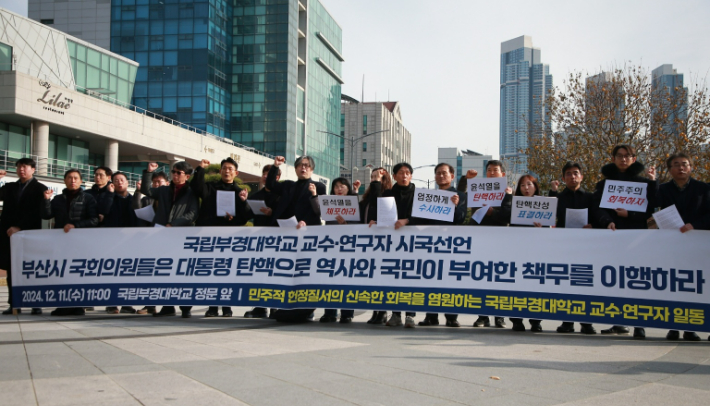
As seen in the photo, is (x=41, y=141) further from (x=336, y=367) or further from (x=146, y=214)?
(x=336, y=367)

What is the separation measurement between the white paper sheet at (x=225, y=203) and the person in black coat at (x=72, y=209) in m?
1.85

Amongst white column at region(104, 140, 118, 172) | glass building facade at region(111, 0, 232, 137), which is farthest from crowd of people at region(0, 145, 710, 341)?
glass building facade at region(111, 0, 232, 137)

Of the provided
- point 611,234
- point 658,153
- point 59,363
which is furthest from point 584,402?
point 658,153

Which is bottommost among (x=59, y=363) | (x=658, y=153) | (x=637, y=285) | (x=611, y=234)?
(x=59, y=363)

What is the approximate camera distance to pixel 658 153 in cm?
2292

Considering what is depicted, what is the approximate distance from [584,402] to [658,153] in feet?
71.4

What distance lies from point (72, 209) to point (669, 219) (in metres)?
7.54

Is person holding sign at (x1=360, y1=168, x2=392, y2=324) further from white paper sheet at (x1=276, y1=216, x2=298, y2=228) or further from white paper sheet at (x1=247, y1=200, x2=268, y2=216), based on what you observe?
white paper sheet at (x1=247, y1=200, x2=268, y2=216)

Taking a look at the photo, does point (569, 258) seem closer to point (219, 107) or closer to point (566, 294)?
point (566, 294)

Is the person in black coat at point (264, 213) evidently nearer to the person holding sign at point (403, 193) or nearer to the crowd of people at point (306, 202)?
the crowd of people at point (306, 202)

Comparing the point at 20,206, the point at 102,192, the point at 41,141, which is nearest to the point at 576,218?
the point at 102,192

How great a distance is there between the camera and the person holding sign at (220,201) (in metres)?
8.16

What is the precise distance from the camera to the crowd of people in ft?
23.0

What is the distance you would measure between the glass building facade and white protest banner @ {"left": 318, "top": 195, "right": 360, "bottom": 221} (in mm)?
54606
